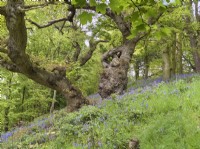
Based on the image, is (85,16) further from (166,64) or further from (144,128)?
(166,64)

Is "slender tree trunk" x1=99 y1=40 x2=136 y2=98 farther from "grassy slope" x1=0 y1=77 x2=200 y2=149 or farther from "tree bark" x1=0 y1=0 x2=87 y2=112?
"grassy slope" x1=0 y1=77 x2=200 y2=149

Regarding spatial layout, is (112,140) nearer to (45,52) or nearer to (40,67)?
(40,67)

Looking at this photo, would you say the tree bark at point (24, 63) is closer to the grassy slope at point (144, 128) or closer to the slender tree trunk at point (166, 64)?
the grassy slope at point (144, 128)

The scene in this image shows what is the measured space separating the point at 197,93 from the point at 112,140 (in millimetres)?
3409

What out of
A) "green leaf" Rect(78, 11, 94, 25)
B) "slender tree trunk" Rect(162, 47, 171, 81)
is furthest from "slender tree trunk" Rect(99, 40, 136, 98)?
"green leaf" Rect(78, 11, 94, 25)

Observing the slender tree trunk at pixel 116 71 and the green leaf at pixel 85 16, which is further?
the slender tree trunk at pixel 116 71

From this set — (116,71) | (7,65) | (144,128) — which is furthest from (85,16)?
(116,71)

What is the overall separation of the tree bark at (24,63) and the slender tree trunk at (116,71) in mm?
1885

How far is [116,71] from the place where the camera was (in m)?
14.1

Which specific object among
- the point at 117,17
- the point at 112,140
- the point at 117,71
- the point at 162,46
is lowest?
the point at 112,140

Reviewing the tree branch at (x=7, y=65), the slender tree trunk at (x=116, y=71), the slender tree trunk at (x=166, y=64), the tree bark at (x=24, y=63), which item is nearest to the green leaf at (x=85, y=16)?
the tree bark at (x=24, y=63)

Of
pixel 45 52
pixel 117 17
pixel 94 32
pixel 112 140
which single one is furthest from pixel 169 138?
pixel 45 52

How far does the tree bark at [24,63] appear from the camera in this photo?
7760mm

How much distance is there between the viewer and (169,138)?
521 cm
